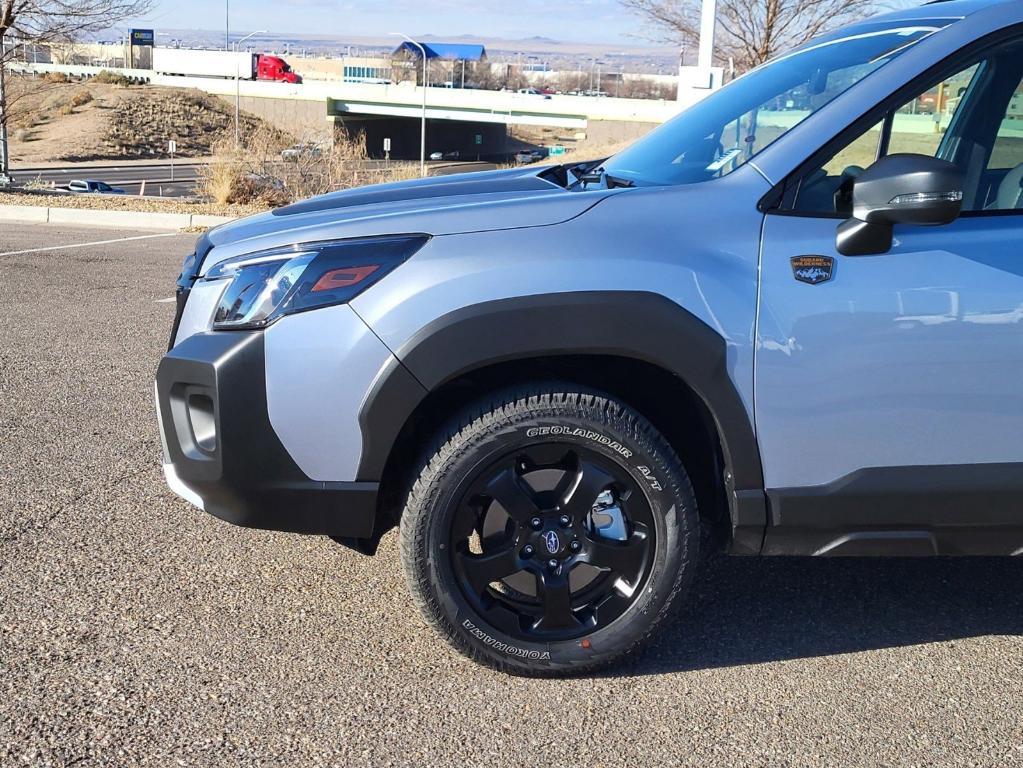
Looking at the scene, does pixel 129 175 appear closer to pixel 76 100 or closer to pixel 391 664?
pixel 76 100

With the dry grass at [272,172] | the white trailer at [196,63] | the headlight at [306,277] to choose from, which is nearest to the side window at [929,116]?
the headlight at [306,277]

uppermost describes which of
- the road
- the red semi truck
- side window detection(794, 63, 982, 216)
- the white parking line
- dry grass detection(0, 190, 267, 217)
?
the red semi truck

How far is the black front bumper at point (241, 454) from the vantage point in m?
3.04

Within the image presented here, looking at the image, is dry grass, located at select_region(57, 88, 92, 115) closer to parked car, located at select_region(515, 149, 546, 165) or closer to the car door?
parked car, located at select_region(515, 149, 546, 165)

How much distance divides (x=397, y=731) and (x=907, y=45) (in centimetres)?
242

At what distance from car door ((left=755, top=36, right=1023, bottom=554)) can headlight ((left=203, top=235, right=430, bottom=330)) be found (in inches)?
41.0

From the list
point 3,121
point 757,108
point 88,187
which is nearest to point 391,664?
point 757,108

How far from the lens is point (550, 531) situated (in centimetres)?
317

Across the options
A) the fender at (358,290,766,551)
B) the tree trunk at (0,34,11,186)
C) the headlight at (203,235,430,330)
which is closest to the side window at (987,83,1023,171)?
the fender at (358,290,766,551)

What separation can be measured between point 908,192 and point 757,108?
3.38ft

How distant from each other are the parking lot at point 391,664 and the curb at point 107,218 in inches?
456

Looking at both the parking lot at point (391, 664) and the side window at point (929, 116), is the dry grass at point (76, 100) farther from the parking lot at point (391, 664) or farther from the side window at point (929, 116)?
the side window at point (929, 116)

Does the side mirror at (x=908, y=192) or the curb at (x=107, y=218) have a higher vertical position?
the side mirror at (x=908, y=192)

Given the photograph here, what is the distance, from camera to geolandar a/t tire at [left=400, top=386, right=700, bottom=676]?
3074 mm
